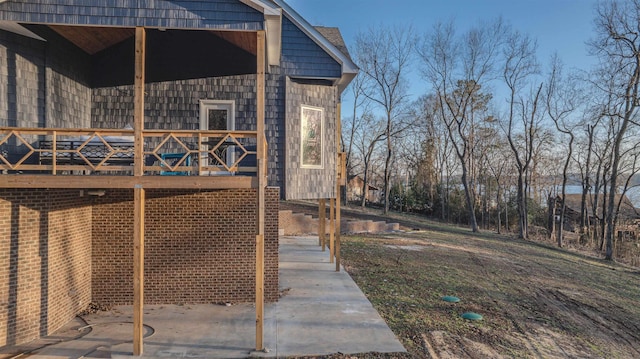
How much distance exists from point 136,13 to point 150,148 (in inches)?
150

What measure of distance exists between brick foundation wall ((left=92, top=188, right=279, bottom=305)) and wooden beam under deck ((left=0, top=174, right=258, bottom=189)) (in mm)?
2247

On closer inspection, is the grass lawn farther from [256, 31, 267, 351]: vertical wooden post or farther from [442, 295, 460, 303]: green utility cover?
[256, 31, 267, 351]: vertical wooden post

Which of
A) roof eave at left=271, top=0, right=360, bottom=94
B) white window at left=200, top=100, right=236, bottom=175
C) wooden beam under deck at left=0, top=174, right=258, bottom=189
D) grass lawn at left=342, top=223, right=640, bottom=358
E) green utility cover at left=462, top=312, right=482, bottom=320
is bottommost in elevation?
grass lawn at left=342, top=223, right=640, bottom=358

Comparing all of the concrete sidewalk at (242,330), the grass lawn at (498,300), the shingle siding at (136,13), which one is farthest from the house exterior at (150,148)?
the grass lawn at (498,300)

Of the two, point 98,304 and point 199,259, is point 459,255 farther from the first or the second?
point 98,304

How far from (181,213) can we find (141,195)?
7.99 feet

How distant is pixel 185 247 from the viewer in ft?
29.8

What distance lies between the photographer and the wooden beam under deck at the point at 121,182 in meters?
6.32

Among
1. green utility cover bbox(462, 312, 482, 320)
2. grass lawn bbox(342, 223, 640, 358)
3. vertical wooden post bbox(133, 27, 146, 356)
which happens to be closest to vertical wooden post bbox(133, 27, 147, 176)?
vertical wooden post bbox(133, 27, 146, 356)

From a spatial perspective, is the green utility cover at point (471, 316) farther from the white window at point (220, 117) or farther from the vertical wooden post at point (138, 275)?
the white window at point (220, 117)

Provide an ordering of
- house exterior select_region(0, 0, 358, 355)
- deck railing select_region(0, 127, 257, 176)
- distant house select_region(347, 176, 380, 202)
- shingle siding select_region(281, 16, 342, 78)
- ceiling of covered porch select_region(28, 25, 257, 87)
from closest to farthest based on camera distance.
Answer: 1. deck railing select_region(0, 127, 257, 176)
2. house exterior select_region(0, 0, 358, 355)
3. ceiling of covered porch select_region(28, 25, 257, 87)
4. shingle siding select_region(281, 16, 342, 78)
5. distant house select_region(347, 176, 380, 202)

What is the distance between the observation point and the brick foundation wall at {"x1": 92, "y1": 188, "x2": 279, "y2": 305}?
8891mm

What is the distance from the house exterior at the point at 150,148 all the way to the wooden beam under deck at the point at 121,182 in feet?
0.07

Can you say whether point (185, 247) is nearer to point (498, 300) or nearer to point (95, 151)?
point (95, 151)
